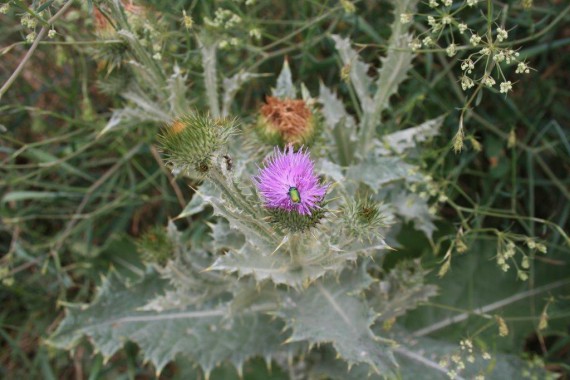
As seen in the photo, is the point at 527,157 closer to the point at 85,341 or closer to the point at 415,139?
the point at 415,139

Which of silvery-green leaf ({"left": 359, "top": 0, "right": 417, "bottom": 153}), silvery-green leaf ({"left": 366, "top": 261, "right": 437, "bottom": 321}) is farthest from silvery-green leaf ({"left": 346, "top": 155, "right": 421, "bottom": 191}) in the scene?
silvery-green leaf ({"left": 366, "top": 261, "right": 437, "bottom": 321})

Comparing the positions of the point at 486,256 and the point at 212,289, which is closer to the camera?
the point at 212,289

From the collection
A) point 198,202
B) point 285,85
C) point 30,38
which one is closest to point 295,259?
point 198,202

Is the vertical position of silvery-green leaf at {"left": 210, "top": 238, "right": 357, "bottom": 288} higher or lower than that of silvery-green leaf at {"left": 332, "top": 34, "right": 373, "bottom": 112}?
lower

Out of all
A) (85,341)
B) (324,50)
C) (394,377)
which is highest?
(324,50)

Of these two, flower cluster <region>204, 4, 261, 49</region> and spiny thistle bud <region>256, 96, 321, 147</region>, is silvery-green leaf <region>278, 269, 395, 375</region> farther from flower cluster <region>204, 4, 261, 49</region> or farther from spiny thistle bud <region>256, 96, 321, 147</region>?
flower cluster <region>204, 4, 261, 49</region>

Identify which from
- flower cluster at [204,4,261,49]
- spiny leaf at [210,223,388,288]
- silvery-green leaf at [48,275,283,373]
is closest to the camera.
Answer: spiny leaf at [210,223,388,288]

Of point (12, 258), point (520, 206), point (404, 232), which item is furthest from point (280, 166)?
point (12, 258)
